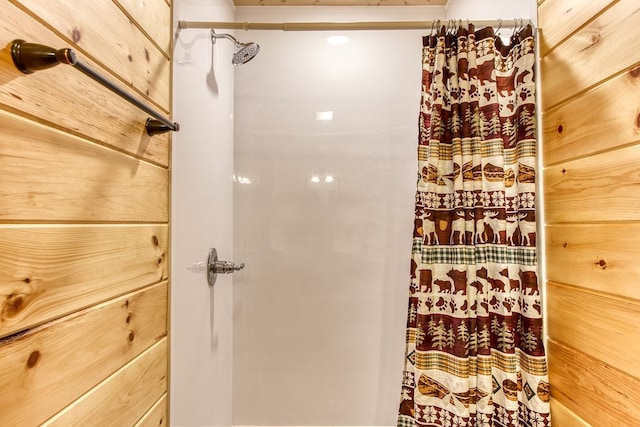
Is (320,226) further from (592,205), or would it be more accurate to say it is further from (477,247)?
(592,205)

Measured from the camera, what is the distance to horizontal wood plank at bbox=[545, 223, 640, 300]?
0.84 m

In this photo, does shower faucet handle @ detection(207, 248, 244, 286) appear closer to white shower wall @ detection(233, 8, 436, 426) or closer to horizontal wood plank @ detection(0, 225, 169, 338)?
white shower wall @ detection(233, 8, 436, 426)

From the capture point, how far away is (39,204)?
0.59m

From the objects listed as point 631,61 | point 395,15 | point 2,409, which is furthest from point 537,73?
point 2,409

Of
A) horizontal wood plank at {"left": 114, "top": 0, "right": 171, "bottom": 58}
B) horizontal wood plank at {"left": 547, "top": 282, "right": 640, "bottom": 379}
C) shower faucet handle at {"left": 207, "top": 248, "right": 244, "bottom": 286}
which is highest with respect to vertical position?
horizontal wood plank at {"left": 114, "top": 0, "right": 171, "bottom": 58}

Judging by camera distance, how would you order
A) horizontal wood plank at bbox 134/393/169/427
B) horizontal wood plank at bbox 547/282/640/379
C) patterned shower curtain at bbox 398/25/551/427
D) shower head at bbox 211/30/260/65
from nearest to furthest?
1. horizontal wood plank at bbox 547/282/640/379
2. horizontal wood plank at bbox 134/393/169/427
3. patterned shower curtain at bbox 398/25/551/427
4. shower head at bbox 211/30/260/65

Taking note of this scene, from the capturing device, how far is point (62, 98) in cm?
64

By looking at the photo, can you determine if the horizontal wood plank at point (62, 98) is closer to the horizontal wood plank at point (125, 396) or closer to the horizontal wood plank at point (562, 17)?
the horizontal wood plank at point (125, 396)

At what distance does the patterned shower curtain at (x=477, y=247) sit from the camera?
3.80ft

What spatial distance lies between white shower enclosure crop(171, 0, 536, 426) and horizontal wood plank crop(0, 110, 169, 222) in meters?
0.98

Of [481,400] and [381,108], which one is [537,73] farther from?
[481,400]

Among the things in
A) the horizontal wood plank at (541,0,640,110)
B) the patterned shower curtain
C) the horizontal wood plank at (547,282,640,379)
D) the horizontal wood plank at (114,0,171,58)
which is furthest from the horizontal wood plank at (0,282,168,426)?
the horizontal wood plank at (541,0,640,110)

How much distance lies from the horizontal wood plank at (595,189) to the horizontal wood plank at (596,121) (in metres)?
0.03

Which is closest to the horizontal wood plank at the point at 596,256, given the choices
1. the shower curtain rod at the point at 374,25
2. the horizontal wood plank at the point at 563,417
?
the horizontal wood plank at the point at 563,417
